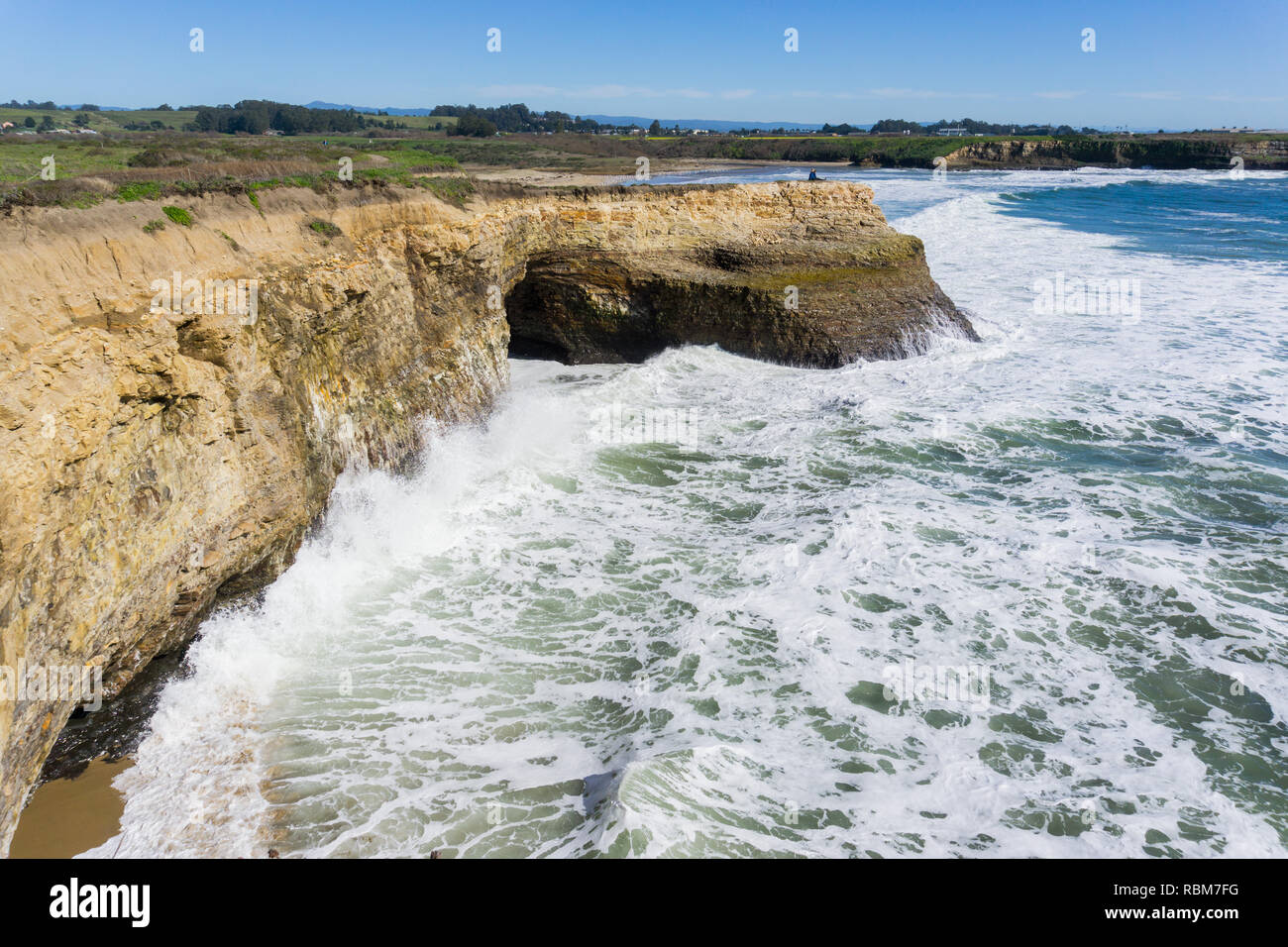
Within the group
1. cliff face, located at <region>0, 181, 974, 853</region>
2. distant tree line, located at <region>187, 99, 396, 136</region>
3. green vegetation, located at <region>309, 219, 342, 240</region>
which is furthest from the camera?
distant tree line, located at <region>187, 99, 396, 136</region>

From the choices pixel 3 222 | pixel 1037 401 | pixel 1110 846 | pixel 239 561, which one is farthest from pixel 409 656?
pixel 1037 401

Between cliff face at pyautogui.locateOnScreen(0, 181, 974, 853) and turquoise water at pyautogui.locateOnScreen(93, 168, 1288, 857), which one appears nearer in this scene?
cliff face at pyautogui.locateOnScreen(0, 181, 974, 853)

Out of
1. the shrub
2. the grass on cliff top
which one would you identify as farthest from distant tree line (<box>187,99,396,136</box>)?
the shrub

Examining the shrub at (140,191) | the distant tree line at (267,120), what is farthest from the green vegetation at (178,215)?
the distant tree line at (267,120)

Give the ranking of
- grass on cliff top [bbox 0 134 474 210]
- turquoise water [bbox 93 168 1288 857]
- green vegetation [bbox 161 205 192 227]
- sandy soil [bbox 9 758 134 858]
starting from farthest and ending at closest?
green vegetation [bbox 161 205 192 227] < grass on cliff top [bbox 0 134 474 210] < turquoise water [bbox 93 168 1288 857] < sandy soil [bbox 9 758 134 858]

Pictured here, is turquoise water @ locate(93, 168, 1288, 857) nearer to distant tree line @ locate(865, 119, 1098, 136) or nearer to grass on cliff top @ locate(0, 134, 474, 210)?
grass on cliff top @ locate(0, 134, 474, 210)

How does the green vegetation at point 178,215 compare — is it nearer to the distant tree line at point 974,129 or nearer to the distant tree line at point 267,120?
the distant tree line at point 267,120
